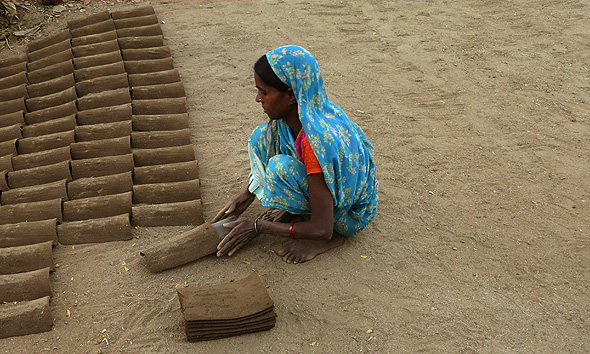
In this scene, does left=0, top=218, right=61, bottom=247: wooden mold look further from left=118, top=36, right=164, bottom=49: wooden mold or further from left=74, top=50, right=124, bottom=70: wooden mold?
left=118, top=36, right=164, bottom=49: wooden mold

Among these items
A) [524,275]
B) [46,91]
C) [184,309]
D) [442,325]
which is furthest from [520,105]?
[46,91]

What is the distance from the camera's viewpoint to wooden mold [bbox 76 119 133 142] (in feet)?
12.9

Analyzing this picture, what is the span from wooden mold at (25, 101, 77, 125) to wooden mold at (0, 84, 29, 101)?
0.36m

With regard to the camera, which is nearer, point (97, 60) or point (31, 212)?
point (31, 212)

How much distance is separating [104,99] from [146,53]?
0.76 meters

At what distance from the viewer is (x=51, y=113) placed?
4195mm

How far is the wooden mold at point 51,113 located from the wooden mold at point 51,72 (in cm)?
54

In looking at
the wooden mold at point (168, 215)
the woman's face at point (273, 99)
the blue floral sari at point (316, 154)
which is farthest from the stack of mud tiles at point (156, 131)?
the woman's face at point (273, 99)

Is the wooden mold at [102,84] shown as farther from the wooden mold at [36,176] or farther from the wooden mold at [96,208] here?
the wooden mold at [96,208]

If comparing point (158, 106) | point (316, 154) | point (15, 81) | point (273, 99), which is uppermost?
point (273, 99)

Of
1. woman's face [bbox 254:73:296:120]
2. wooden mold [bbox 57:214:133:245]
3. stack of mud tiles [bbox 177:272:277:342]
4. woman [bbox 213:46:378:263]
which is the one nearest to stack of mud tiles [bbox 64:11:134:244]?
wooden mold [bbox 57:214:133:245]

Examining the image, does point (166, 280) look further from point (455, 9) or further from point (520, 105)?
point (455, 9)

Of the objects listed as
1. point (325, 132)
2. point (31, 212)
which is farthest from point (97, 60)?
point (325, 132)

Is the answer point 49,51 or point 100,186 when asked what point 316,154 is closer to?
point 100,186
